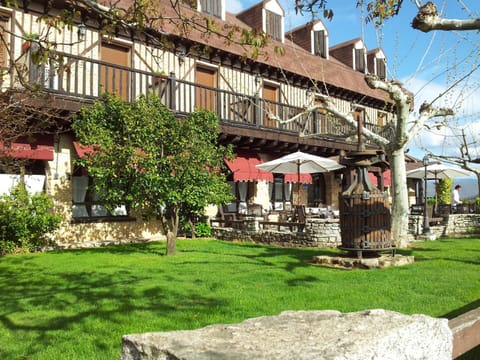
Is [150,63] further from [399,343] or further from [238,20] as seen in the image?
[399,343]

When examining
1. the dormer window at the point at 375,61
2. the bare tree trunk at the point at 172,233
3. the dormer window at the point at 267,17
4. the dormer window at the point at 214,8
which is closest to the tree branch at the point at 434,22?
the bare tree trunk at the point at 172,233

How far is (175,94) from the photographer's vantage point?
13.3 meters

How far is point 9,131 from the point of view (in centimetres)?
743

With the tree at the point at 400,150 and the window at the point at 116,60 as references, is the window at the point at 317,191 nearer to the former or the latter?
the tree at the point at 400,150

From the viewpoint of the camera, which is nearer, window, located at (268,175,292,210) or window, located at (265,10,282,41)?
window, located at (268,175,292,210)

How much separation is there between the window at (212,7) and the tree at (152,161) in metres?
8.47

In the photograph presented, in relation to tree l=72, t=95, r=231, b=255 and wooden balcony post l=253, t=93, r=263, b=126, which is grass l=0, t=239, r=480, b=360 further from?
wooden balcony post l=253, t=93, r=263, b=126

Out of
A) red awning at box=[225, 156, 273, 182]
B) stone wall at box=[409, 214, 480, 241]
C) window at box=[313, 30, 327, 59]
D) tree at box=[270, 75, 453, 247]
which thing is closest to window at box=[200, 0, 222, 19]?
red awning at box=[225, 156, 273, 182]

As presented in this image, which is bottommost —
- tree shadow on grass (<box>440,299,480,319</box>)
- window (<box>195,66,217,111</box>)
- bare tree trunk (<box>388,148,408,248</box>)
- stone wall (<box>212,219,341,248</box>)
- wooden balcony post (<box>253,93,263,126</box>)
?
tree shadow on grass (<box>440,299,480,319</box>)

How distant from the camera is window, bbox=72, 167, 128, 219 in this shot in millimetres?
12141

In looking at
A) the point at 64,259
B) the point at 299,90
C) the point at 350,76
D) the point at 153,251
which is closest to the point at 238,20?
the point at 299,90

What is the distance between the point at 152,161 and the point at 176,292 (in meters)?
3.74

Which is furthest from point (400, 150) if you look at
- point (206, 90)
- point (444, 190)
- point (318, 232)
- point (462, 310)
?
point (444, 190)

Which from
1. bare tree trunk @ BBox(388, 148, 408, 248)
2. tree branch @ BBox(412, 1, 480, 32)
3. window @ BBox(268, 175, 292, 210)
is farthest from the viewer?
window @ BBox(268, 175, 292, 210)
